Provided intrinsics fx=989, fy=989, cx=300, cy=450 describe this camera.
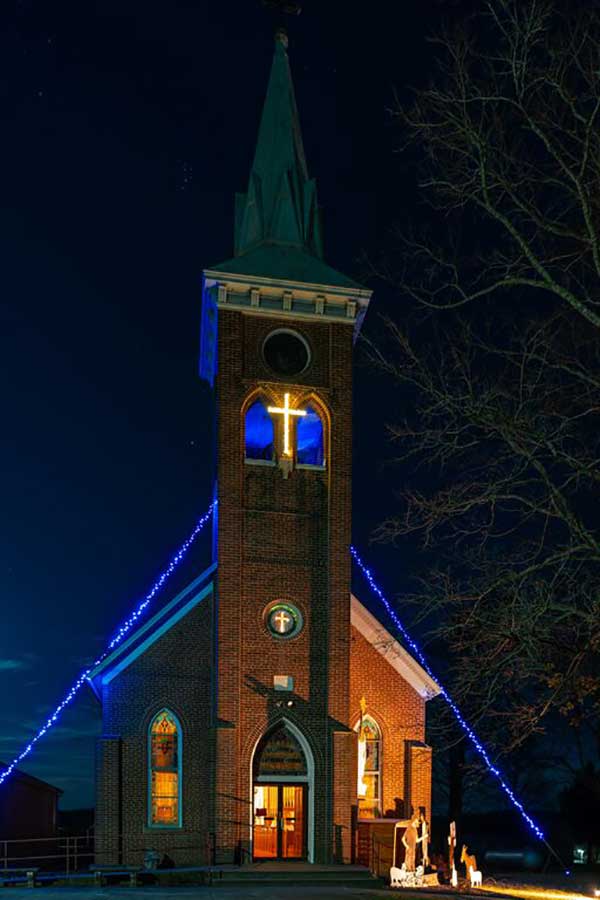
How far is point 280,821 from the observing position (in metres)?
23.8

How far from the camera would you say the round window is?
25.6 meters

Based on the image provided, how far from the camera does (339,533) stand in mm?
25156

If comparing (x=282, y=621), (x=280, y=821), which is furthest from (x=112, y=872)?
(x=282, y=621)

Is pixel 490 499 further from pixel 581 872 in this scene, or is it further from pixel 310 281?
pixel 581 872

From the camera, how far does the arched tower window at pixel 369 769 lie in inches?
979

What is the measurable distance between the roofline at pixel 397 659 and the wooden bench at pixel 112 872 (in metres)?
7.88

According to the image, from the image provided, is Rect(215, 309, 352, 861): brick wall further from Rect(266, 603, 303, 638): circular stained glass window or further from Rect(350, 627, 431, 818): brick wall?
Rect(350, 627, 431, 818): brick wall

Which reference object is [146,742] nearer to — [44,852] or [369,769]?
[369,769]

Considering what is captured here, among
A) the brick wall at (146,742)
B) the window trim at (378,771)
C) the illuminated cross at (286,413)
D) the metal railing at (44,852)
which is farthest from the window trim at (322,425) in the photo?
the metal railing at (44,852)

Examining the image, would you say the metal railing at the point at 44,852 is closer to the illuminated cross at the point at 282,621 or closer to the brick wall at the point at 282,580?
the brick wall at the point at 282,580

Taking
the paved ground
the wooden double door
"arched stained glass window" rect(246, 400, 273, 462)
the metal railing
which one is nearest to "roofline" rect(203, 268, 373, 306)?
"arched stained glass window" rect(246, 400, 273, 462)

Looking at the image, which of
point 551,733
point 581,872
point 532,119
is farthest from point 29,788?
point 532,119

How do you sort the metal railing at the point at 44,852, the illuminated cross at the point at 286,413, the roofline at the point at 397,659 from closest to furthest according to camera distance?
the illuminated cross at the point at 286,413
the roofline at the point at 397,659
the metal railing at the point at 44,852

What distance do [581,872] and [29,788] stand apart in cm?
1921
